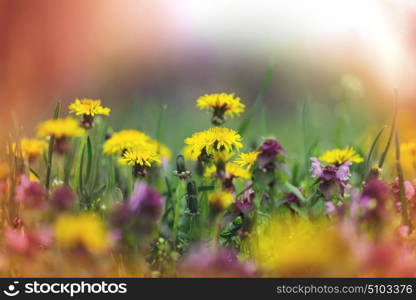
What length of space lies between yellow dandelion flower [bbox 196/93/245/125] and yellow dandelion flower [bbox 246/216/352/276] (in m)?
0.29

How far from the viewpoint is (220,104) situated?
5.14 ft

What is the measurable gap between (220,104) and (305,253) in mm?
560

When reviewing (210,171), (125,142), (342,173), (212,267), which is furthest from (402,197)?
(125,142)

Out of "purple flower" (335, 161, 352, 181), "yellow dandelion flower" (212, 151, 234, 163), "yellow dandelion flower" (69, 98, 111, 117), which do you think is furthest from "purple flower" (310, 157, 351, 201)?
"yellow dandelion flower" (69, 98, 111, 117)

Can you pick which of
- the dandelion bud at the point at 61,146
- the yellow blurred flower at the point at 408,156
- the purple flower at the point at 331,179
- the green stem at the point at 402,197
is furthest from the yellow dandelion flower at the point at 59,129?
the yellow blurred flower at the point at 408,156

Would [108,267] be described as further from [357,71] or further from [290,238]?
[357,71]

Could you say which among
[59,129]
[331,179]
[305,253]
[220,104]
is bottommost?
[305,253]

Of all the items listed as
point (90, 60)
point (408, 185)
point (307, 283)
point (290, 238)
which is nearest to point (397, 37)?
point (408, 185)

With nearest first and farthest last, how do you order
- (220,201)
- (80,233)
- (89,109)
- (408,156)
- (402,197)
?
(80,233) → (220,201) → (402,197) → (89,109) → (408,156)

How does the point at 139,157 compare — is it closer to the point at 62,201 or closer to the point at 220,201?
the point at 220,201

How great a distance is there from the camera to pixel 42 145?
178 centimetres

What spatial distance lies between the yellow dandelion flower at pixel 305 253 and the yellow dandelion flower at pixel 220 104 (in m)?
0.29

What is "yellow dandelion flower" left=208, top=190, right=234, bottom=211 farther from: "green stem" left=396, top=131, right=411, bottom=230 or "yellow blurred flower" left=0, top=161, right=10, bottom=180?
"yellow blurred flower" left=0, top=161, right=10, bottom=180

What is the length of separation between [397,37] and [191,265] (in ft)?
5.62
